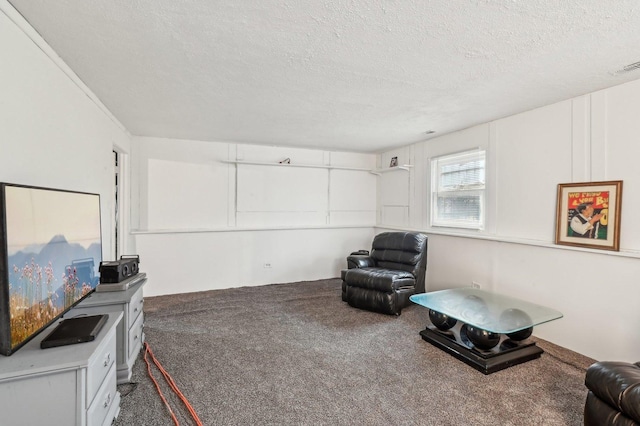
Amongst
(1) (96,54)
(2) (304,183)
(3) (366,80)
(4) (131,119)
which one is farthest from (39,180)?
(2) (304,183)

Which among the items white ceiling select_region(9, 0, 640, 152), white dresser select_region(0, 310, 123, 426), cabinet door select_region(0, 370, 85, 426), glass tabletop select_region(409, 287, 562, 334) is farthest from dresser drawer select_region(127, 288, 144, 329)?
glass tabletop select_region(409, 287, 562, 334)

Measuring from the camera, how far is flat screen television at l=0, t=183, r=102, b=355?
1.23m

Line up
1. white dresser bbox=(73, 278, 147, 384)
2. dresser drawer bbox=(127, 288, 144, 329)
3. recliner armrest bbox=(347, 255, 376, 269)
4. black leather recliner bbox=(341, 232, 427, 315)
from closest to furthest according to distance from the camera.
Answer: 1. white dresser bbox=(73, 278, 147, 384)
2. dresser drawer bbox=(127, 288, 144, 329)
3. black leather recliner bbox=(341, 232, 427, 315)
4. recliner armrest bbox=(347, 255, 376, 269)

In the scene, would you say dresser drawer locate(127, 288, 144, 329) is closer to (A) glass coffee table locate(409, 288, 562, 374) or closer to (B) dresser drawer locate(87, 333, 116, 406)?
(B) dresser drawer locate(87, 333, 116, 406)

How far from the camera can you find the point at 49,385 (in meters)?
1.23

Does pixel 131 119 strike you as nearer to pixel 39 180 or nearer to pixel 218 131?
pixel 218 131

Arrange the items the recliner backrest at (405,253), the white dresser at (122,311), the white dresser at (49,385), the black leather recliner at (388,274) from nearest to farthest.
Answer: the white dresser at (49,385), the white dresser at (122,311), the black leather recliner at (388,274), the recliner backrest at (405,253)

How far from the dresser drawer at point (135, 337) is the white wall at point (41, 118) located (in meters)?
1.19

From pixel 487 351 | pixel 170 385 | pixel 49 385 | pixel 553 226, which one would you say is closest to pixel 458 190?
pixel 553 226

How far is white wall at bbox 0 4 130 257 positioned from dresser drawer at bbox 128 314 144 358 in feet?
3.92

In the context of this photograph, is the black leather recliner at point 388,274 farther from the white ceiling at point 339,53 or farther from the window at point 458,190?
the white ceiling at point 339,53

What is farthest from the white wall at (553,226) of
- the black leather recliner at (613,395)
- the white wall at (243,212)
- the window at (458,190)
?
the white wall at (243,212)

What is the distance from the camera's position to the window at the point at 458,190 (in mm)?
3824

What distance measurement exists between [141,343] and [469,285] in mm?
3723
